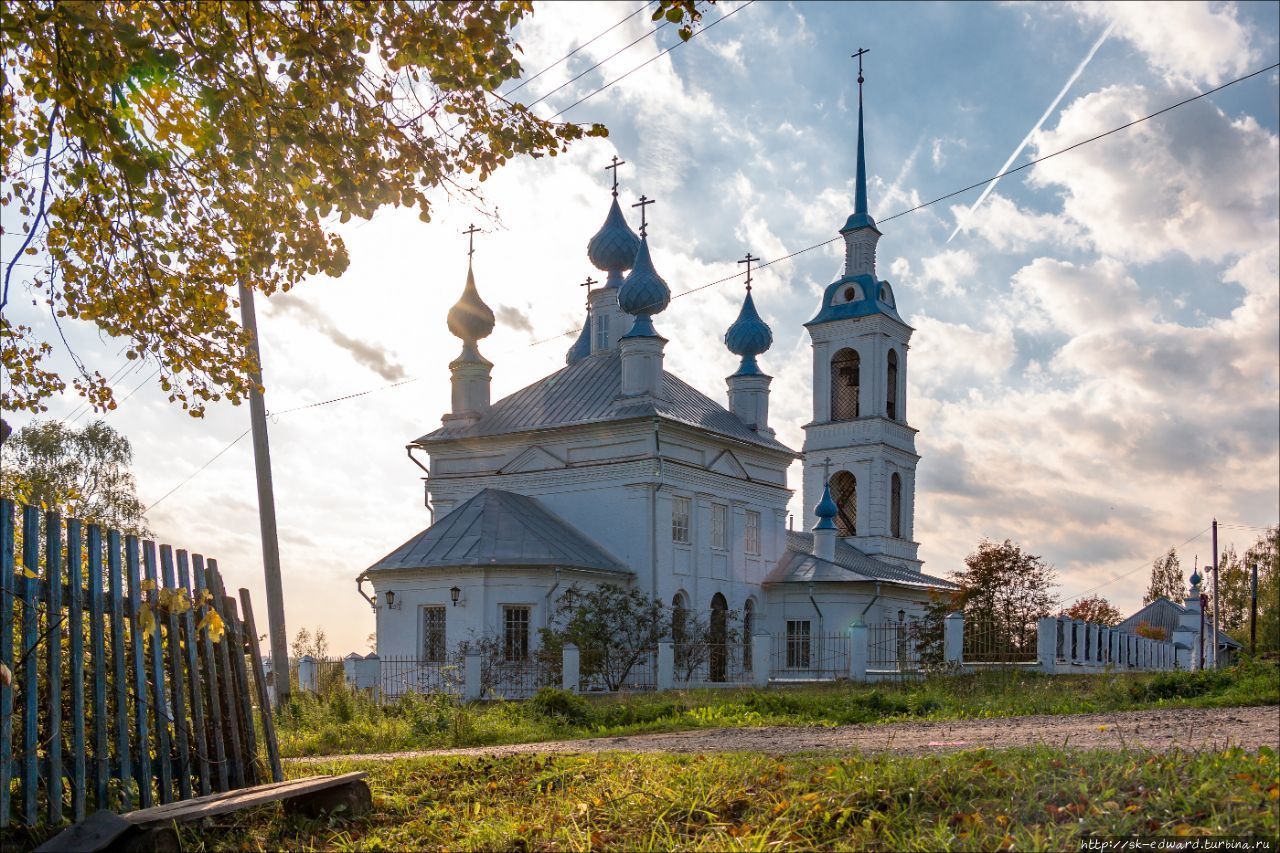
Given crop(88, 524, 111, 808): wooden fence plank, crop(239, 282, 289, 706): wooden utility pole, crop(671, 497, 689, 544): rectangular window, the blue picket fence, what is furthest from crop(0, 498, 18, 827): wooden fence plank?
crop(671, 497, 689, 544): rectangular window

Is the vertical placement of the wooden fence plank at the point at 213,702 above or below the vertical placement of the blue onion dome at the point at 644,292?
below

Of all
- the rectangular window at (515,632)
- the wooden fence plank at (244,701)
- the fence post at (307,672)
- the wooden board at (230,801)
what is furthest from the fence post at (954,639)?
the wooden board at (230,801)

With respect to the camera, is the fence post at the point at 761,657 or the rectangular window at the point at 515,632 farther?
the rectangular window at the point at 515,632

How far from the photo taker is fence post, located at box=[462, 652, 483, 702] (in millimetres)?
23291

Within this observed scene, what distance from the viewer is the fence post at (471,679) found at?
23291 mm

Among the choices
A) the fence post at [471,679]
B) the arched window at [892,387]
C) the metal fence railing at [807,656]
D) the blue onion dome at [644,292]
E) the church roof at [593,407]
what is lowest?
the metal fence railing at [807,656]

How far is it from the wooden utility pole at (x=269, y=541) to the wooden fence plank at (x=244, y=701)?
8.11 metres

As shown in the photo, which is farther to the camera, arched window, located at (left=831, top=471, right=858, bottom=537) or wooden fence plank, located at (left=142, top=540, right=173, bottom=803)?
arched window, located at (left=831, top=471, right=858, bottom=537)

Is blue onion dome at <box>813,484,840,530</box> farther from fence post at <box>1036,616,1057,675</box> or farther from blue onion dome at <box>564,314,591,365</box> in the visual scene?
fence post at <box>1036,616,1057,675</box>

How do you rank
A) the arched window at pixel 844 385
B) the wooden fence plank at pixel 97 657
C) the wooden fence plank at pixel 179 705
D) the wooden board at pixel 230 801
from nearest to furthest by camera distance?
the wooden board at pixel 230 801
the wooden fence plank at pixel 97 657
the wooden fence plank at pixel 179 705
the arched window at pixel 844 385

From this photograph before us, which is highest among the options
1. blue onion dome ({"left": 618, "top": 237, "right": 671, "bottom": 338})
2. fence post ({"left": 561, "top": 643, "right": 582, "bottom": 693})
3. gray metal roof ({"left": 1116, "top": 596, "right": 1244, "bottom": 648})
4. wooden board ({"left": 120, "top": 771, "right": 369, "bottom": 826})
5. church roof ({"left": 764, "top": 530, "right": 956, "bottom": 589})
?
blue onion dome ({"left": 618, "top": 237, "right": 671, "bottom": 338})

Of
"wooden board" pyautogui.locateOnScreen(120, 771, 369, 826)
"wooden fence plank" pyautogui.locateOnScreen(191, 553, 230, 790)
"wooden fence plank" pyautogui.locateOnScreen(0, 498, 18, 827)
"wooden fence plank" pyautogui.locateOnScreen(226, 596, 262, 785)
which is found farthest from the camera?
"wooden fence plank" pyautogui.locateOnScreen(226, 596, 262, 785)

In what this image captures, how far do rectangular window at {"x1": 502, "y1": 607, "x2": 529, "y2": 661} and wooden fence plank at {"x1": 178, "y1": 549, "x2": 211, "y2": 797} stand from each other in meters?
18.0

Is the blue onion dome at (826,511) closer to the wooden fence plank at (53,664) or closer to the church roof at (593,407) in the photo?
the church roof at (593,407)
